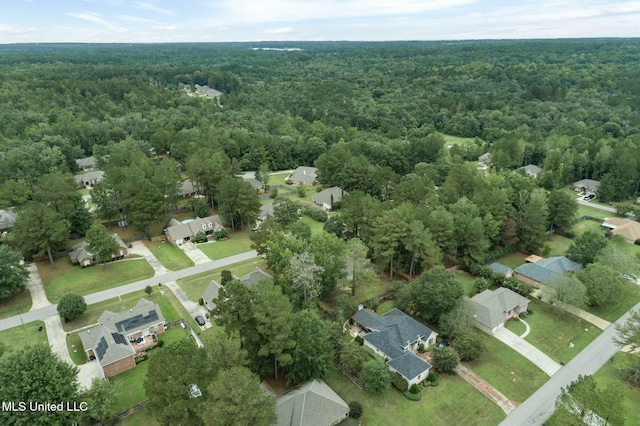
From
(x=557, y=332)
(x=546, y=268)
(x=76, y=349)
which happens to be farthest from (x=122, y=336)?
(x=546, y=268)

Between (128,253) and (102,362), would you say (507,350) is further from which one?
(128,253)

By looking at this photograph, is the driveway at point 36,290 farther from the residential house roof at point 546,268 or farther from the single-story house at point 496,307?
the residential house roof at point 546,268

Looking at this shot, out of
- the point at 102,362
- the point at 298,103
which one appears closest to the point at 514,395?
the point at 102,362

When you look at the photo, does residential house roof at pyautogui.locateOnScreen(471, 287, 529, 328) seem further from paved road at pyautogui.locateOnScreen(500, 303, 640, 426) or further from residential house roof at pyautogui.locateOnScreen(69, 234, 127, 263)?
residential house roof at pyautogui.locateOnScreen(69, 234, 127, 263)

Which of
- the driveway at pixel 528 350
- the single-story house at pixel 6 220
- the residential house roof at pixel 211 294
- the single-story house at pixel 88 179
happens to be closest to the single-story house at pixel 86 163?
the single-story house at pixel 88 179

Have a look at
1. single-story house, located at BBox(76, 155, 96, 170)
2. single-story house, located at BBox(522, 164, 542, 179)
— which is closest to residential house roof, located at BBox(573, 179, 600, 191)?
single-story house, located at BBox(522, 164, 542, 179)

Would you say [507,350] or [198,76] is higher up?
[198,76]
